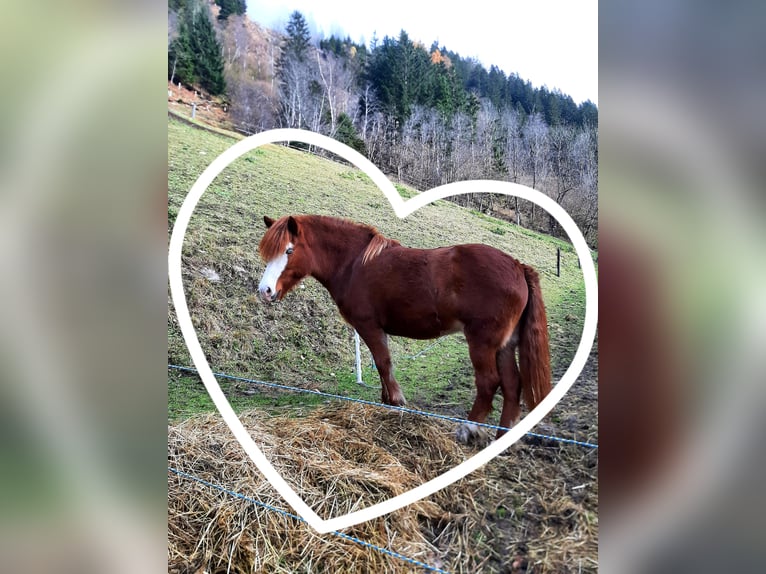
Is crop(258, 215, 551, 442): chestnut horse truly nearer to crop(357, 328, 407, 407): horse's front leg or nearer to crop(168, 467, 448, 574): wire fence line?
crop(357, 328, 407, 407): horse's front leg

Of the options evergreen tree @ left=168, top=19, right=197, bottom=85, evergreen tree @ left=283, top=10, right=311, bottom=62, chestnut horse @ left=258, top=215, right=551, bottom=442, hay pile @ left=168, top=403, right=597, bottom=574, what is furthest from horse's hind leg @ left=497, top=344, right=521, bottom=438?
evergreen tree @ left=168, top=19, right=197, bottom=85

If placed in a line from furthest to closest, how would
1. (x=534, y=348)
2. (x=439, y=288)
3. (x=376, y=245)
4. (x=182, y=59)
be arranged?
1. (x=182, y=59)
2. (x=376, y=245)
3. (x=439, y=288)
4. (x=534, y=348)

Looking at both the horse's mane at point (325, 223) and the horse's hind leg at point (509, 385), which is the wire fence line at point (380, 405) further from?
the horse's mane at point (325, 223)

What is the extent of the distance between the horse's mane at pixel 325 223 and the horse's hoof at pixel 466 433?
74 cm

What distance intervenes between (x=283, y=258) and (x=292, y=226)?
142mm

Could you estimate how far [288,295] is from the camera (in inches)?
84.9

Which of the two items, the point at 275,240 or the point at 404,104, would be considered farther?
the point at 275,240

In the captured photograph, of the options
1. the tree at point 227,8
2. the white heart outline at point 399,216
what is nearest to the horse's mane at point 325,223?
the white heart outline at point 399,216

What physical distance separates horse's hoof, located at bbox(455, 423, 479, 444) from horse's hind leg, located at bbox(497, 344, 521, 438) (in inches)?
A: 3.4

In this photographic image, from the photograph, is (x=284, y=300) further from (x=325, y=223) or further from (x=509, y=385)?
(x=509, y=385)

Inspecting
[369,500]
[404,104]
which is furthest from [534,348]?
[404,104]
